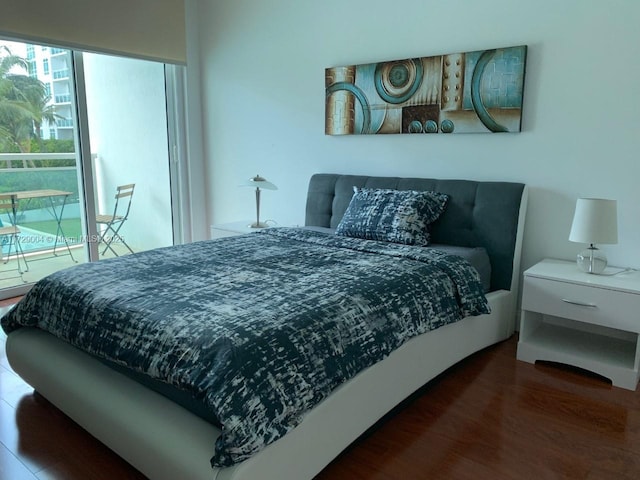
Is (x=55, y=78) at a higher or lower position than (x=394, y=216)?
higher

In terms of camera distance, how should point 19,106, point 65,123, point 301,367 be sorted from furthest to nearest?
1. point 65,123
2. point 19,106
3. point 301,367

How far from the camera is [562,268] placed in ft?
8.46

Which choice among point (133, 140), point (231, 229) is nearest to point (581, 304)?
point (231, 229)

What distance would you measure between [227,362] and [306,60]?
3.00m

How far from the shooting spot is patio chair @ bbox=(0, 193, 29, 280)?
3586mm

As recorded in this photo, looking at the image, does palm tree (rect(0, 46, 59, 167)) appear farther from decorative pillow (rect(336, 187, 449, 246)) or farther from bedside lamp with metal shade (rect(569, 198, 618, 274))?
bedside lamp with metal shade (rect(569, 198, 618, 274))

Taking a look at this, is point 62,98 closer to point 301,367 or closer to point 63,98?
point 63,98

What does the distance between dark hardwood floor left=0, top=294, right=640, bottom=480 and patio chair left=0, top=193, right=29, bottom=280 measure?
1.67 metres

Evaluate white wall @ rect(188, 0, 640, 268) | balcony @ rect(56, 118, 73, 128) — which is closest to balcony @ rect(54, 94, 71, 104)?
balcony @ rect(56, 118, 73, 128)

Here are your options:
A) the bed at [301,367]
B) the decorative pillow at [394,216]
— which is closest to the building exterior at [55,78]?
the bed at [301,367]

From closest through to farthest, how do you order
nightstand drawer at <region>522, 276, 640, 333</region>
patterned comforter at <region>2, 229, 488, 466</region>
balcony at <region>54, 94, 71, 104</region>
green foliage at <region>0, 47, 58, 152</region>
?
patterned comforter at <region>2, 229, 488, 466</region> → nightstand drawer at <region>522, 276, 640, 333</region> → green foliage at <region>0, 47, 58, 152</region> → balcony at <region>54, 94, 71, 104</region>

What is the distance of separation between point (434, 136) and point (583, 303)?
1.41 m

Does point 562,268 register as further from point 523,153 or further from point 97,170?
point 97,170

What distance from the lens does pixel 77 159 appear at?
385 centimetres
